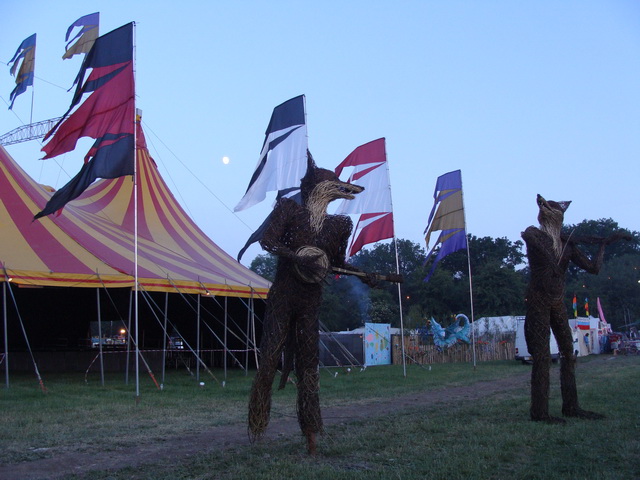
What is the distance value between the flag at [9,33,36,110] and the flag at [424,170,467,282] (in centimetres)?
1249

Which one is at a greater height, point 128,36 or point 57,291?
point 128,36

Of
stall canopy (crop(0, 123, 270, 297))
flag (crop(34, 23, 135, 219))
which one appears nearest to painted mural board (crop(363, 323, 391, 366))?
stall canopy (crop(0, 123, 270, 297))

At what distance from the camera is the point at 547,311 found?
602 cm

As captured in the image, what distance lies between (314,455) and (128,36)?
695 centimetres

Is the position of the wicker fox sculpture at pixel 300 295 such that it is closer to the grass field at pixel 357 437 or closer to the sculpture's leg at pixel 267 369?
the sculpture's leg at pixel 267 369

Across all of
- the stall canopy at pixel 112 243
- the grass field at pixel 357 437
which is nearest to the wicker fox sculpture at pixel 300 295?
the grass field at pixel 357 437

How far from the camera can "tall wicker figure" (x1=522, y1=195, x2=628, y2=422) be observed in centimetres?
594

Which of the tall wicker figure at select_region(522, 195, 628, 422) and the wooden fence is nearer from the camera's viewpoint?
the tall wicker figure at select_region(522, 195, 628, 422)

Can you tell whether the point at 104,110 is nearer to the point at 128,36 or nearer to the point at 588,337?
the point at 128,36

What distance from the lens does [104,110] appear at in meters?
8.50

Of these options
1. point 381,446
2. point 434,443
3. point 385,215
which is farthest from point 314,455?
point 385,215

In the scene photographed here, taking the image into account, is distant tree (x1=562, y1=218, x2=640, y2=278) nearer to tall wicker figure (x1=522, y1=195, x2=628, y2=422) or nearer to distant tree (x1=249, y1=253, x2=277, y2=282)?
distant tree (x1=249, y1=253, x2=277, y2=282)

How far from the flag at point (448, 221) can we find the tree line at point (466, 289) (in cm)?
1514

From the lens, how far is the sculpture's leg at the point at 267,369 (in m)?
4.49
